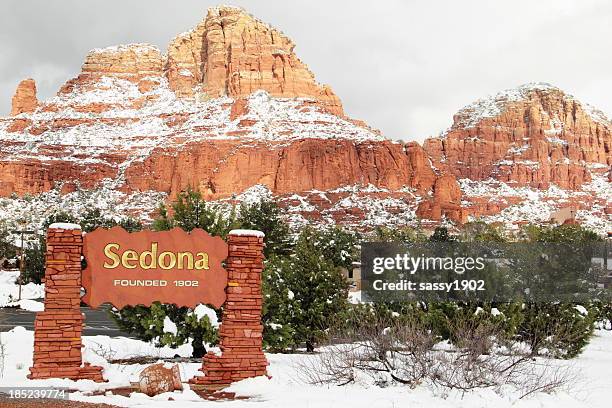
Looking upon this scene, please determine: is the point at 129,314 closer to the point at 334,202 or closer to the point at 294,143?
the point at 334,202

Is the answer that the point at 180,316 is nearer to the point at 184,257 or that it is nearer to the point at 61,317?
the point at 184,257

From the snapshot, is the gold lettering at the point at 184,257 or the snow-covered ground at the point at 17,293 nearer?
the gold lettering at the point at 184,257

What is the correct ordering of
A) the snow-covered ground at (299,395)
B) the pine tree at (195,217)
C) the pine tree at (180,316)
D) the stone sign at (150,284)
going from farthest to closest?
1. the pine tree at (195,217)
2. the pine tree at (180,316)
3. the stone sign at (150,284)
4. the snow-covered ground at (299,395)

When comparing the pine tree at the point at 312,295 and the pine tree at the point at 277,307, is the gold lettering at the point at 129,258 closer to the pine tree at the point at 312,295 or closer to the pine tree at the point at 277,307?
the pine tree at the point at 277,307

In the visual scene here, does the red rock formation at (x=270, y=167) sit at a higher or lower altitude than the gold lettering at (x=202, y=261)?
higher

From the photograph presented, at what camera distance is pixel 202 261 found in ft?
39.5

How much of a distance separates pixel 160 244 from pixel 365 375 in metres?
4.67

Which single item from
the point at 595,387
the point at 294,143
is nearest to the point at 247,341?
the point at 595,387

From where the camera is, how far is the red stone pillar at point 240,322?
11742 millimetres

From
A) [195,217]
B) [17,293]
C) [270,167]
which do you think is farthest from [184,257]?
[270,167]

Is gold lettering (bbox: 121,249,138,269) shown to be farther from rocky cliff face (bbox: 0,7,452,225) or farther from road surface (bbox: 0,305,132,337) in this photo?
rocky cliff face (bbox: 0,7,452,225)

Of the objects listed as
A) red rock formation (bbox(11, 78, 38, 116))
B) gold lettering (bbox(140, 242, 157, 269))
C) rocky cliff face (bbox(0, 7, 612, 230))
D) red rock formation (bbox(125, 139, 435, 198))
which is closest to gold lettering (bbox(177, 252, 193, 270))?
gold lettering (bbox(140, 242, 157, 269))

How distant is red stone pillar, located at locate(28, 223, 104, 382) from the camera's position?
1107 centimetres

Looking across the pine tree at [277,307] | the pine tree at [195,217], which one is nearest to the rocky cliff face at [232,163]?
the pine tree at [277,307]
